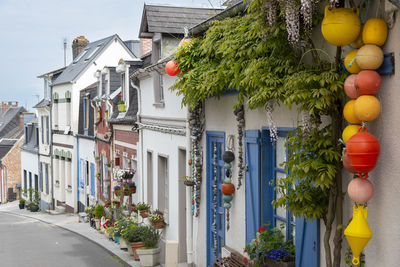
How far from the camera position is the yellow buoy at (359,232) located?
4.69m

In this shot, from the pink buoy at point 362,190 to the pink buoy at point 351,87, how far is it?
0.74 meters

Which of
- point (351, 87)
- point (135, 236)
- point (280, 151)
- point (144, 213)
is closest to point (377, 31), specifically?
point (351, 87)

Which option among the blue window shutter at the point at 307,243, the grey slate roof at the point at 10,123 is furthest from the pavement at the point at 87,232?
the grey slate roof at the point at 10,123

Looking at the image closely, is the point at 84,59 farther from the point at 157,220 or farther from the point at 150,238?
the point at 150,238

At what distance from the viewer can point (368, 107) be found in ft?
15.1

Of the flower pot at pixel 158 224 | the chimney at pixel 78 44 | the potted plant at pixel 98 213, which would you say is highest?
the chimney at pixel 78 44

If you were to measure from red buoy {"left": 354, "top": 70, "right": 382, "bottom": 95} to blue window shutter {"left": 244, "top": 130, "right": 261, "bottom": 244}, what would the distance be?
2778 millimetres

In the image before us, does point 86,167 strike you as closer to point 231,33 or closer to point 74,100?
point 74,100

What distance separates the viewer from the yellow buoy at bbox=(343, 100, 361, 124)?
4.84 m

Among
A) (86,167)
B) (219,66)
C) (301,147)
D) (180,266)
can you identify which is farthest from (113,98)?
(301,147)

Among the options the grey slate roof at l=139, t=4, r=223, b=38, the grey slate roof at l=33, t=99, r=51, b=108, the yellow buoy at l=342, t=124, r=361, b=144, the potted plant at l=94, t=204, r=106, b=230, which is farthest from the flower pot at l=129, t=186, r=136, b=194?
the grey slate roof at l=33, t=99, r=51, b=108

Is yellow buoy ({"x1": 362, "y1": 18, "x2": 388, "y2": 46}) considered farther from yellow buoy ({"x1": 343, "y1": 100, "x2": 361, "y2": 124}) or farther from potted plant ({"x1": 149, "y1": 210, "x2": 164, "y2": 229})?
potted plant ({"x1": 149, "y1": 210, "x2": 164, "y2": 229})

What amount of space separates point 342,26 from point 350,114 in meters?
0.76

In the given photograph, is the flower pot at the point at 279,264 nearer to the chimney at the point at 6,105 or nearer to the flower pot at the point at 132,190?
the flower pot at the point at 132,190
